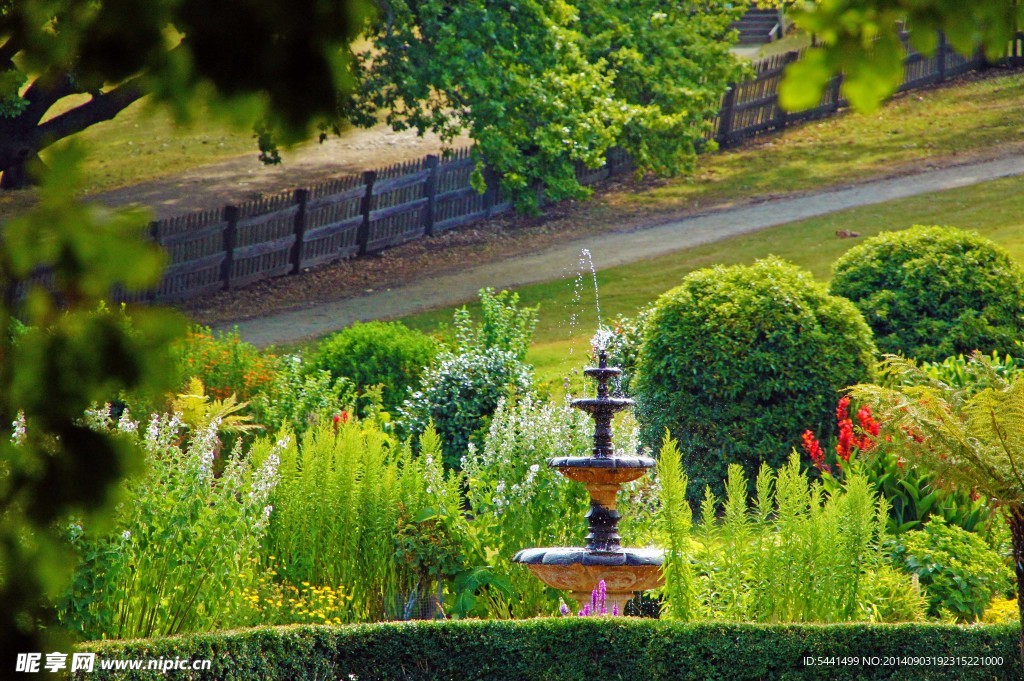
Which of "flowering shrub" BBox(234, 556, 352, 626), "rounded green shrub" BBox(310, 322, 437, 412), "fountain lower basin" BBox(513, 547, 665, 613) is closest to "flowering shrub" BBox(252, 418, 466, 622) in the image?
"flowering shrub" BBox(234, 556, 352, 626)

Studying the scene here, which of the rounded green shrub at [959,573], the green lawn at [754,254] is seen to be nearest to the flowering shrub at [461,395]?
the green lawn at [754,254]

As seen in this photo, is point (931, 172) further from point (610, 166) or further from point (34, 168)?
point (34, 168)

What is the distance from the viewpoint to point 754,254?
1778 cm

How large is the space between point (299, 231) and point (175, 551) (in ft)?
42.3

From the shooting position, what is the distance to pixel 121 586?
22.7 feet

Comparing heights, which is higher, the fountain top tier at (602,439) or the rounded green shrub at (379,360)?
the rounded green shrub at (379,360)

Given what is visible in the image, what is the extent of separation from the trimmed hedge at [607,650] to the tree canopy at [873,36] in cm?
519

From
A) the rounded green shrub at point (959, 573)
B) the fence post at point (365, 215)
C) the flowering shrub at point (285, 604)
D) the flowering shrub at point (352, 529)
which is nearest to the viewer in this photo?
the flowering shrub at point (285, 604)

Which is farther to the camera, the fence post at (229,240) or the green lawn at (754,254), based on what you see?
the fence post at (229,240)

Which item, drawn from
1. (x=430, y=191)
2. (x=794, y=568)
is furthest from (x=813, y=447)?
(x=430, y=191)

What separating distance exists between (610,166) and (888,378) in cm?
1447

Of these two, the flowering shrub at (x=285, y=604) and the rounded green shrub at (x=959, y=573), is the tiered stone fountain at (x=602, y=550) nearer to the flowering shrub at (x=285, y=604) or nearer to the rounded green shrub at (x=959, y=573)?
the flowering shrub at (x=285, y=604)

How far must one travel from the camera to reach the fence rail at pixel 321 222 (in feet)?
60.2

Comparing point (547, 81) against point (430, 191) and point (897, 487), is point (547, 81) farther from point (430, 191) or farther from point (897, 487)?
point (897, 487)
